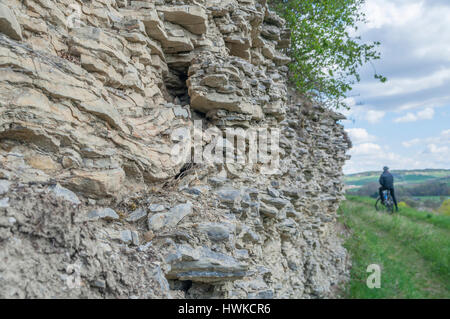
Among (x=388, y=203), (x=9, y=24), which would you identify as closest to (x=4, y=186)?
(x=9, y=24)

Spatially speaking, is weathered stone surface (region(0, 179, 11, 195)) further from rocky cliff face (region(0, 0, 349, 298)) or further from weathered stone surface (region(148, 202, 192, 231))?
weathered stone surface (region(148, 202, 192, 231))

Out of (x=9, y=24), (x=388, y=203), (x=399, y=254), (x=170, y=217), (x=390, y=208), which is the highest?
(x=9, y=24)

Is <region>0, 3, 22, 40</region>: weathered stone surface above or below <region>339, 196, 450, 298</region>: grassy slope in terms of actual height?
above

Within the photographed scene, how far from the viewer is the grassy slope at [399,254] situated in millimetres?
9906

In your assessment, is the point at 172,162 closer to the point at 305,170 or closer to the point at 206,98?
the point at 206,98

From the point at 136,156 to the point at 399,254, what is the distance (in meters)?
13.2

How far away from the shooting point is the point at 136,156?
450cm

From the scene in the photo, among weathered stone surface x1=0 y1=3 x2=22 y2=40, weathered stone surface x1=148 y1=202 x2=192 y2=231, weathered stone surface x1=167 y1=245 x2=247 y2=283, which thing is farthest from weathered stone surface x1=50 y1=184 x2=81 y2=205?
weathered stone surface x1=0 y1=3 x2=22 y2=40

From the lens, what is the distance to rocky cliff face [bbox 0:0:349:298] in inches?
117

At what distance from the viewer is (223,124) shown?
6391 millimetres

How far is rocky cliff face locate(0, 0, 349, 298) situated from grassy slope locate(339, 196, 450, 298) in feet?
12.4

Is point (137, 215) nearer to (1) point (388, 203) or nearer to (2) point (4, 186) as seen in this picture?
(2) point (4, 186)

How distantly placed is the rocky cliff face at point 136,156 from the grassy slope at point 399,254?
3.79 meters

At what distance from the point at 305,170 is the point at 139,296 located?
9.27 meters
